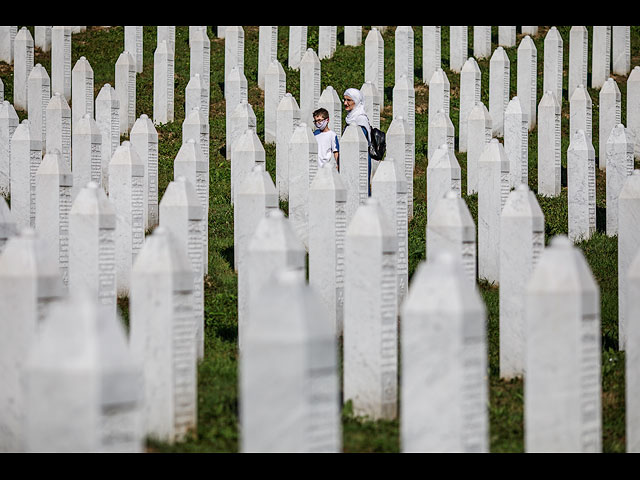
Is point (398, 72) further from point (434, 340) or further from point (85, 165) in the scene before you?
point (434, 340)

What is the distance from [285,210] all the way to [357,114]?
1.42 meters

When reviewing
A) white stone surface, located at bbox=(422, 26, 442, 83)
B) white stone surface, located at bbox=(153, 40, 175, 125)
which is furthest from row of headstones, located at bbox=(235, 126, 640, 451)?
white stone surface, located at bbox=(422, 26, 442, 83)

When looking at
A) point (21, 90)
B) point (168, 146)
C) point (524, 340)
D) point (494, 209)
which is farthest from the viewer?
point (21, 90)

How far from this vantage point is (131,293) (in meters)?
6.16

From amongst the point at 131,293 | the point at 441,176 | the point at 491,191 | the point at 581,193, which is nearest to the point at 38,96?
the point at 441,176

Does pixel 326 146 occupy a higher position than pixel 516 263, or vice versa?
pixel 326 146

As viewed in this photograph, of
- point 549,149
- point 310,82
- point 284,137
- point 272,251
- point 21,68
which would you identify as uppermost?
point 21,68

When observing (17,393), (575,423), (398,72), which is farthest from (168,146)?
(575,423)

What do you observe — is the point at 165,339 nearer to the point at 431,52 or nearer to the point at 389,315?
the point at 389,315

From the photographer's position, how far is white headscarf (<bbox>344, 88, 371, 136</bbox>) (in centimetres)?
1207

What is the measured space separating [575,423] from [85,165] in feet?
25.0

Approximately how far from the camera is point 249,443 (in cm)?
460

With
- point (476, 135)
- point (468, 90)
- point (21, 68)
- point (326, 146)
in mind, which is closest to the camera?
point (326, 146)

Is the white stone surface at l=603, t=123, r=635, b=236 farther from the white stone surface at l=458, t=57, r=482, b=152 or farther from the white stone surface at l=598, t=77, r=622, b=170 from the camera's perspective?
the white stone surface at l=458, t=57, r=482, b=152
